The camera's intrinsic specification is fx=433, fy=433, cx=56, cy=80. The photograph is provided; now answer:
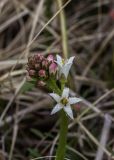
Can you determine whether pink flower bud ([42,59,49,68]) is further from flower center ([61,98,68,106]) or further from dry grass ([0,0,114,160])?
dry grass ([0,0,114,160])

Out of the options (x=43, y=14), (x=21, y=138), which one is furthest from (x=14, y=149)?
(x=43, y=14)

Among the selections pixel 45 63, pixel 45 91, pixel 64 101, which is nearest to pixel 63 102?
pixel 64 101

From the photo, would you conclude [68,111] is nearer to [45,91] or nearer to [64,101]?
[64,101]

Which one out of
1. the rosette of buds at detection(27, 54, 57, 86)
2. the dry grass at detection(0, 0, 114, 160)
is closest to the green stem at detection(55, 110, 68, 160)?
the rosette of buds at detection(27, 54, 57, 86)

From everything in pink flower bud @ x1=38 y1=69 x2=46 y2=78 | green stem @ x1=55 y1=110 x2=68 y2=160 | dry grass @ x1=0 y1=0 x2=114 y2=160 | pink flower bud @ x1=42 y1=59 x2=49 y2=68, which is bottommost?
green stem @ x1=55 y1=110 x2=68 y2=160

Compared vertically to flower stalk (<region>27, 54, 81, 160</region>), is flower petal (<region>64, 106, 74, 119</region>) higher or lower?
lower

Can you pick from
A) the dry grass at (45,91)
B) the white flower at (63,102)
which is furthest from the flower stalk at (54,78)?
the dry grass at (45,91)

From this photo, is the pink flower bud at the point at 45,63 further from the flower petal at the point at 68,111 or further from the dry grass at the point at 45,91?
the dry grass at the point at 45,91

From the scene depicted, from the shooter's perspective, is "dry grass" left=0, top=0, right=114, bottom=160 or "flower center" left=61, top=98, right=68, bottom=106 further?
"dry grass" left=0, top=0, right=114, bottom=160
